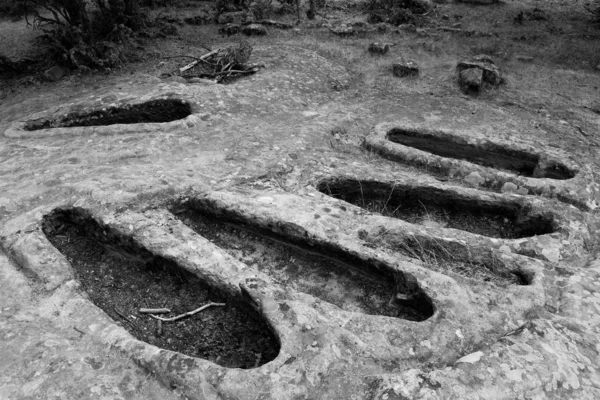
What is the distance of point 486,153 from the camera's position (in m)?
7.85

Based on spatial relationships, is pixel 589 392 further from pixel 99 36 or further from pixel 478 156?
pixel 99 36

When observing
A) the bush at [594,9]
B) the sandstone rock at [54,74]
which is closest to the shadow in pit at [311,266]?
the sandstone rock at [54,74]

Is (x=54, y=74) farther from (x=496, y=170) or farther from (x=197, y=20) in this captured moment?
(x=496, y=170)

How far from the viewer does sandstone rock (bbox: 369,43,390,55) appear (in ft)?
40.2

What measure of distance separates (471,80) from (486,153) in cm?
279

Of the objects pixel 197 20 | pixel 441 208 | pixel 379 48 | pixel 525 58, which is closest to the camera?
pixel 441 208

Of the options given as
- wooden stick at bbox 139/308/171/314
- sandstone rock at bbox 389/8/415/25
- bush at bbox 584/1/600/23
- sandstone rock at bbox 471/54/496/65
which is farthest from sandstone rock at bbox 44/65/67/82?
bush at bbox 584/1/600/23

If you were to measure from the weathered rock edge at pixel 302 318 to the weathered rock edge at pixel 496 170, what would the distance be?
1.95 m

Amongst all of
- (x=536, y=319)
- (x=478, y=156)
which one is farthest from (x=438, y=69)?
(x=536, y=319)

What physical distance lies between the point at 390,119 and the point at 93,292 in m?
6.16

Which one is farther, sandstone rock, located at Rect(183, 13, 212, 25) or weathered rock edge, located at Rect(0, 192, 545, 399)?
sandstone rock, located at Rect(183, 13, 212, 25)

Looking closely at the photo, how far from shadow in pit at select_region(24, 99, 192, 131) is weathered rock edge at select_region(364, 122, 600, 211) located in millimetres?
4078

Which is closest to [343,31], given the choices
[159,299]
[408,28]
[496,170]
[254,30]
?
[408,28]

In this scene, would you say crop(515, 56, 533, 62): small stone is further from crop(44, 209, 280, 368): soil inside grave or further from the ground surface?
crop(44, 209, 280, 368): soil inside grave
